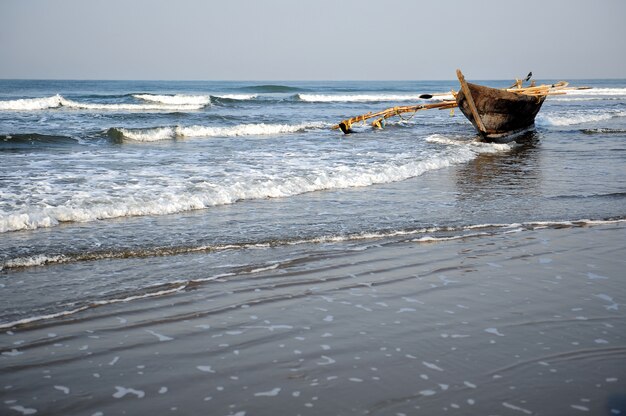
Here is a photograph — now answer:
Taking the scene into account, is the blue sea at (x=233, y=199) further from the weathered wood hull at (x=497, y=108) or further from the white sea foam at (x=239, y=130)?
the white sea foam at (x=239, y=130)

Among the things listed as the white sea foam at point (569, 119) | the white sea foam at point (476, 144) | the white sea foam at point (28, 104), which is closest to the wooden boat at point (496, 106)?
the white sea foam at point (476, 144)

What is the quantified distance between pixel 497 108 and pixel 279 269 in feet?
42.7

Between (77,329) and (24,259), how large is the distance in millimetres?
1862

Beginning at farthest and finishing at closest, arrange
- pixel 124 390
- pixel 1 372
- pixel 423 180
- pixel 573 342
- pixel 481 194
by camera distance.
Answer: pixel 423 180, pixel 481 194, pixel 573 342, pixel 1 372, pixel 124 390

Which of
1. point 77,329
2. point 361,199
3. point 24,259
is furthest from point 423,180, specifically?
point 77,329

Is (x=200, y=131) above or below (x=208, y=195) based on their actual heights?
above

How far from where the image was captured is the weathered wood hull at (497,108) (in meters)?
16.1

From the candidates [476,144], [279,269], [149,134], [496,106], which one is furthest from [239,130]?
[279,269]

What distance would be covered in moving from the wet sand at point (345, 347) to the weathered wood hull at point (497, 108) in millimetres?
11500

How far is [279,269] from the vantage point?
5184mm

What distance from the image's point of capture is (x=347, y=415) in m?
2.78

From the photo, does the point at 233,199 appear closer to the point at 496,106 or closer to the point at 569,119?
the point at 496,106

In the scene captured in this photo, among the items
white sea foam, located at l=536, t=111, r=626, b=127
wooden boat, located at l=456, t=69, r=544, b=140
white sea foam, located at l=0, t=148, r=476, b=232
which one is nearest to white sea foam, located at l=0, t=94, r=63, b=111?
wooden boat, located at l=456, t=69, r=544, b=140

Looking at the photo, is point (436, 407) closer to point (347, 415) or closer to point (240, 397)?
point (347, 415)
